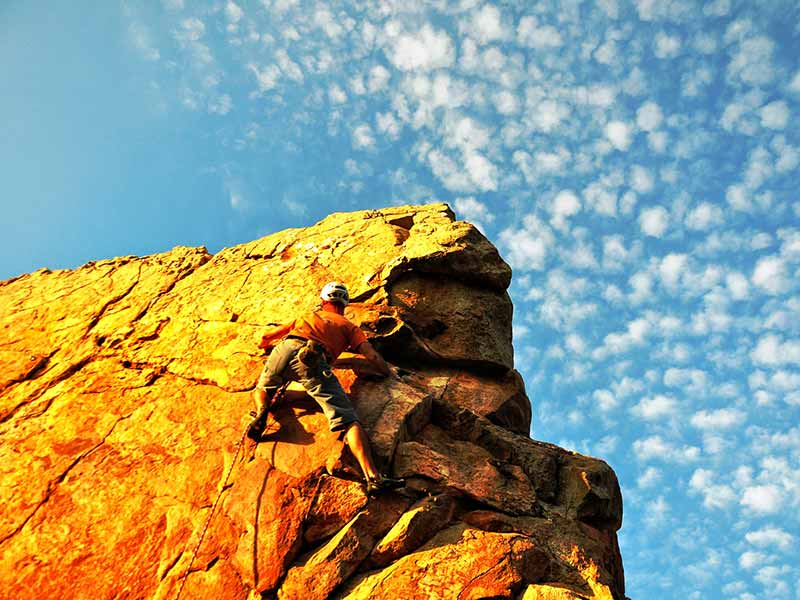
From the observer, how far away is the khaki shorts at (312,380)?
6.85 meters

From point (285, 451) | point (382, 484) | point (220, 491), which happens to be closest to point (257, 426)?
point (285, 451)

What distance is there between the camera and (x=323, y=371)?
7117 mm

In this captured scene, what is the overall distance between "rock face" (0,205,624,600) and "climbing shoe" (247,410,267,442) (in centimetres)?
13

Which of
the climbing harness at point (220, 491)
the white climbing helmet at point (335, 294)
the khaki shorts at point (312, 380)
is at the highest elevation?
the white climbing helmet at point (335, 294)

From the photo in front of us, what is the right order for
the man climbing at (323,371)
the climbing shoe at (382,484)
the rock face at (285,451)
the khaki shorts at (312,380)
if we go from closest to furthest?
the rock face at (285,451), the climbing shoe at (382,484), the man climbing at (323,371), the khaki shorts at (312,380)

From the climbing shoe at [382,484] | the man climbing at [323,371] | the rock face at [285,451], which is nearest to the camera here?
the rock face at [285,451]

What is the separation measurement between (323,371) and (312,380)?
0.17m

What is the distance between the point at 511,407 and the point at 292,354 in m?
3.79

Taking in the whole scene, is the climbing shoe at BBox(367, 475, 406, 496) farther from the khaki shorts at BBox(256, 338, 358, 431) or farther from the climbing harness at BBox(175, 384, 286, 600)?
the climbing harness at BBox(175, 384, 286, 600)

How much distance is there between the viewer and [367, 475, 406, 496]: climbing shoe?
6348mm

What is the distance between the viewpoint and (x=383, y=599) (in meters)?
5.68

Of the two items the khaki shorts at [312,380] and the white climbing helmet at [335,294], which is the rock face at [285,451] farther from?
the white climbing helmet at [335,294]

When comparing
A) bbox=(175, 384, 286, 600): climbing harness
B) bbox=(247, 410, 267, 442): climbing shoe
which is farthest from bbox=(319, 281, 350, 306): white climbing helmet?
bbox=(247, 410, 267, 442): climbing shoe

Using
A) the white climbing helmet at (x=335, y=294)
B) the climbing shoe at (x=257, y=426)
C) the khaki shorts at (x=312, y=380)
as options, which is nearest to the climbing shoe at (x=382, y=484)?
the khaki shorts at (x=312, y=380)
